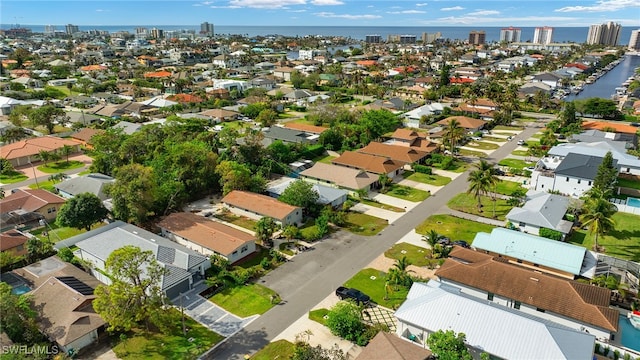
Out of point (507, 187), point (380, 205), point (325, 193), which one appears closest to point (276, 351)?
point (325, 193)

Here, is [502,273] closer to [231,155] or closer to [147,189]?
[147,189]

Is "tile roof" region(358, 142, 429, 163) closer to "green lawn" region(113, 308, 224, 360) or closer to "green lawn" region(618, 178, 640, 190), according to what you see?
"green lawn" region(618, 178, 640, 190)

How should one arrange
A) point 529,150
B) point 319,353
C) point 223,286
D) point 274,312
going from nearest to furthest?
point 319,353
point 274,312
point 223,286
point 529,150

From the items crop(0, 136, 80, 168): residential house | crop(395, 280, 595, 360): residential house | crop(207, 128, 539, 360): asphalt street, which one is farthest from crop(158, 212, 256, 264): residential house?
crop(0, 136, 80, 168): residential house

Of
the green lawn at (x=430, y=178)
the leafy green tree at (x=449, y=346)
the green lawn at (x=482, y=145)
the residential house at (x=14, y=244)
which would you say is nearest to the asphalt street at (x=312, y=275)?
the green lawn at (x=430, y=178)

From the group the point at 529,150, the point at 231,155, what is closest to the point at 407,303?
the point at 231,155

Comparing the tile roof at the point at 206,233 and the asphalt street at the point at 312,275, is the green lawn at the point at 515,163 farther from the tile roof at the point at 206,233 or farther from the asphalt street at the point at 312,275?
the tile roof at the point at 206,233
